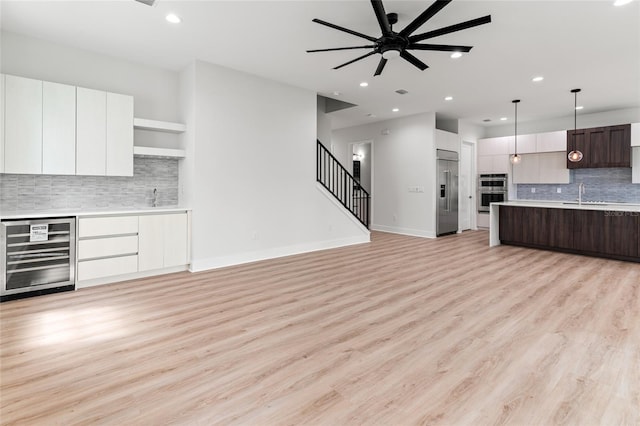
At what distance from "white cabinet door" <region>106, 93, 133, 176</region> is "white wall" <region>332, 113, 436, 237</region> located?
20.8 feet

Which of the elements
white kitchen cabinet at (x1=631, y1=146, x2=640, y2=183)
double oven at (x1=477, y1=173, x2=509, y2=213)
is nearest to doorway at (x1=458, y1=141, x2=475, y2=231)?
double oven at (x1=477, y1=173, x2=509, y2=213)

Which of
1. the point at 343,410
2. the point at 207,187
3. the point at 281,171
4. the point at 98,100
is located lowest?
the point at 343,410

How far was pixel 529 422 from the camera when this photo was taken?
68.2 inches

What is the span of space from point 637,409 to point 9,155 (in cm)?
597

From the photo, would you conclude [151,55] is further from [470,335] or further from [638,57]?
[638,57]

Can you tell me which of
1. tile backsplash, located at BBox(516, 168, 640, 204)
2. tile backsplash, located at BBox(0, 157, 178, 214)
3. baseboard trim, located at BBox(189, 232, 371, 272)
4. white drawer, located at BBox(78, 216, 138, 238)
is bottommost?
baseboard trim, located at BBox(189, 232, 371, 272)

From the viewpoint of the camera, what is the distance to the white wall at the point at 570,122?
7547 mm

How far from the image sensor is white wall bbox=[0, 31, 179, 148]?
161 inches

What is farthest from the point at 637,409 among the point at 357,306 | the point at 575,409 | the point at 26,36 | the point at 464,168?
the point at 464,168

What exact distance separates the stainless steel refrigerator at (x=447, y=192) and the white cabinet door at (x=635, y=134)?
352 centimetres

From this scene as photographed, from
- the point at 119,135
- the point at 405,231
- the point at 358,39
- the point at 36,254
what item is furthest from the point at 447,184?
the point at 36,254

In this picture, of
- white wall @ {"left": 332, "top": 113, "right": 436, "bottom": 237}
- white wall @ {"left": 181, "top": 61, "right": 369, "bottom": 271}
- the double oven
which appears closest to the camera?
white wall @ {"left": 181, "top": 61, "right": 369, "bottom": 271}

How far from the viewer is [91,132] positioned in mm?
4289

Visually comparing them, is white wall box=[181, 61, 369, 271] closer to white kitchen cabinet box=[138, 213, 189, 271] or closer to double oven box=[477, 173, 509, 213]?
white kitchen cabinet box=[138, 213, 189, 271]
